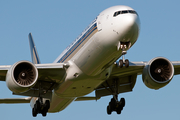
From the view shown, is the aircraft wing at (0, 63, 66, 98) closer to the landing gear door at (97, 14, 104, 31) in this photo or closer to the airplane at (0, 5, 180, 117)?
the airplane at (0, 5, 180, 117)

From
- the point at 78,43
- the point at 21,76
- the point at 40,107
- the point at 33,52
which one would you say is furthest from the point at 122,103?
the point at 33,52

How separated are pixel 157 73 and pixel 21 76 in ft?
32.9

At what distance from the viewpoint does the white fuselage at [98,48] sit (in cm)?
2358

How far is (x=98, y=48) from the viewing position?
24750mm

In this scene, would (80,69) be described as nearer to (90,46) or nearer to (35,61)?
(90,46)

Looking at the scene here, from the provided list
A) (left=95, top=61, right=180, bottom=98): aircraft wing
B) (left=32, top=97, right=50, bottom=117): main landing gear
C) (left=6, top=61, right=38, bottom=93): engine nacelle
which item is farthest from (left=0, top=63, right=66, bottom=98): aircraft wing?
(left=95, top=61, right=180, bottom=98): aircraft wing

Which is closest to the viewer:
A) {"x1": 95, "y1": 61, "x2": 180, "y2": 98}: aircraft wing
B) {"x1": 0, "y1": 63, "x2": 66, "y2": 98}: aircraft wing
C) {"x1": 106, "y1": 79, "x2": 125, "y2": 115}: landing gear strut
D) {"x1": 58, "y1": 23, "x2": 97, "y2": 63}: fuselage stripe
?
{"x1": 58, "y1": 23, "x2": 97, "y2": 63}: fuselage stripe

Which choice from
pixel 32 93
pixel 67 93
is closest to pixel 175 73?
pixel 67 93

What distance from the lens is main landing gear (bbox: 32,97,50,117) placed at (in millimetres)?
29828

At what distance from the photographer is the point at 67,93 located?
29.3m

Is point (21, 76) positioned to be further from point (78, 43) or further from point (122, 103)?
point (122, 103)

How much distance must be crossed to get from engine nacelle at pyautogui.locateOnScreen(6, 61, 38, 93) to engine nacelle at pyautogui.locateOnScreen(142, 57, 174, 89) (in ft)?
27.5

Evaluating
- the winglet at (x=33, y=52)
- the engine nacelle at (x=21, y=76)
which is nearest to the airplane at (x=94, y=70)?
the engine nacelle at (x=21, y=76)

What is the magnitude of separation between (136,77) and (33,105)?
28.2ft
